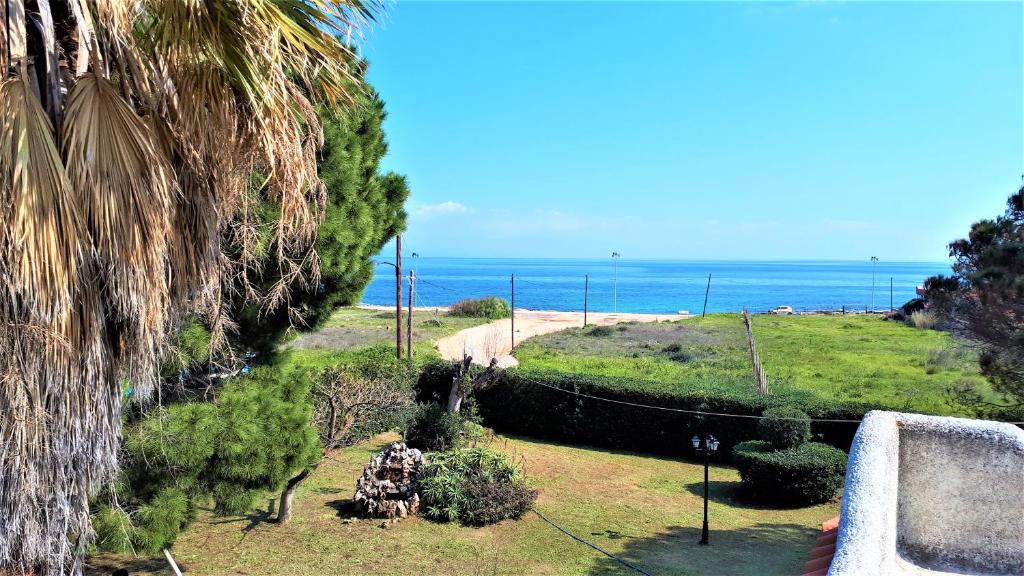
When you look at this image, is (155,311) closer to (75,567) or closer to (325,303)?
(75,567)

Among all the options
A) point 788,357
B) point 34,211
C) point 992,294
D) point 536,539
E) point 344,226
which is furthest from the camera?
point 788,357

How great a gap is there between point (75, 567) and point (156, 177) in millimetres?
2578

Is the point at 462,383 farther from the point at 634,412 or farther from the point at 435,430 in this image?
the point at 634,412

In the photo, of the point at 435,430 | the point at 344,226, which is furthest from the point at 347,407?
the point at 344,226

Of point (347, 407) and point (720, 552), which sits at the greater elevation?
point (347, 407)

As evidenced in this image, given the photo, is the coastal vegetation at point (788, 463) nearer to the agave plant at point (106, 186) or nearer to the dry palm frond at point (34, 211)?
the agave plant at point (106, 186)

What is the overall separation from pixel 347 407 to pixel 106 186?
29.4 feet

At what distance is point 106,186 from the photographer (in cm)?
320

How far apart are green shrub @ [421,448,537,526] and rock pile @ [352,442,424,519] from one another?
23 centimetres

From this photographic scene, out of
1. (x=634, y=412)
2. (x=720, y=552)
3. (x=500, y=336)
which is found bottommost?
(x=720, y=552)

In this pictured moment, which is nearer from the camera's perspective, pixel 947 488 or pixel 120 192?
pixel 120 192

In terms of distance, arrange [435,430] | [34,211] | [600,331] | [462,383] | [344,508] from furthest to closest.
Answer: [600,331] < [462,383] < [435,430] < [344,508] < [34,211]

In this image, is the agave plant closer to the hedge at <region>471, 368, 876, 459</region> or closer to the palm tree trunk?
the palm tree trunk

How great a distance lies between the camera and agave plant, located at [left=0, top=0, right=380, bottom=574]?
308cm
